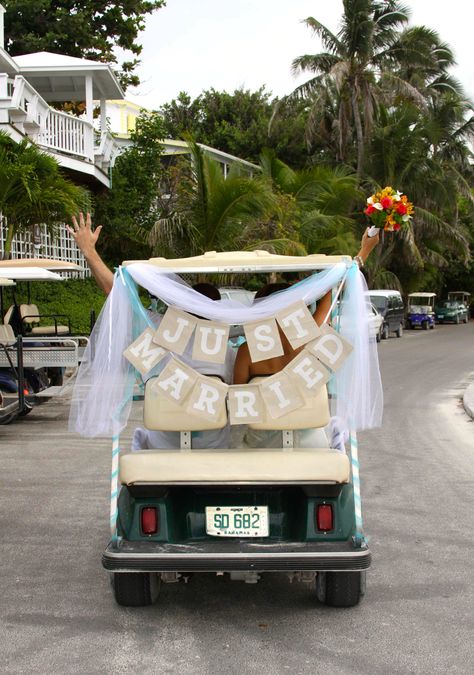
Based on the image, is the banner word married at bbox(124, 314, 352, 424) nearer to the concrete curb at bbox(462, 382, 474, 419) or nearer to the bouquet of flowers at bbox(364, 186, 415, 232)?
the bouquet of flowers at bbox(364, 186, 415, 232)

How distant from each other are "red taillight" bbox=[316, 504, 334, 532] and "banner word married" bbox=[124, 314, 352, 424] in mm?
550

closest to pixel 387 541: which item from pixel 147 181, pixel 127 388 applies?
pixel 127 388

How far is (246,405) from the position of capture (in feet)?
15.2

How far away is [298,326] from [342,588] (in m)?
1.48

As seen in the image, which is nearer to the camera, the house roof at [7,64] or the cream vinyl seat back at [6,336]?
the cream vinyl seat back at [6,336]

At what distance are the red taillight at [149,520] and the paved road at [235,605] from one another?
50cm

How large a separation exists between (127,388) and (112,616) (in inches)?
50.6

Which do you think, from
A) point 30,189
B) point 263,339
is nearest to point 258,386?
point 263,339

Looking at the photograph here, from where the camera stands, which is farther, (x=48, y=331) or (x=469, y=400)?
(x=48, y=331)

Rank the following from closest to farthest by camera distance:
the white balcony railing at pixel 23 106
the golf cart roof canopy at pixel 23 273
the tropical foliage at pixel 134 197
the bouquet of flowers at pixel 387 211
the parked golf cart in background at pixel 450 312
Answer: the bouquet of flowers at pixel 387 211
the golf cart roof canopy at pixel 23 273
the white balcony railing at pixel 23 106
the tropical foliage at pixel 134 197
the parked golf cart in background at pixel 450 312

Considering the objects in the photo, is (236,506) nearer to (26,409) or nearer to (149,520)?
(149,520)


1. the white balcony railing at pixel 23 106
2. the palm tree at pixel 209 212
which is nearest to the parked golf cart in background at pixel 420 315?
the palm tree at pixel 209 212

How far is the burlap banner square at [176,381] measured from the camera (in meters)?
4.63

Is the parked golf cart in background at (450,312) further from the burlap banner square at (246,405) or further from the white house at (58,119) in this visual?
the burlap banner square at (246,405)
